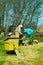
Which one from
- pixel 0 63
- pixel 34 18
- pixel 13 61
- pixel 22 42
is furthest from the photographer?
pixel 34 18

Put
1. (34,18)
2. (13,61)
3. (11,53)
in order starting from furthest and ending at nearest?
(34,18) < (11,53) < (13,61)

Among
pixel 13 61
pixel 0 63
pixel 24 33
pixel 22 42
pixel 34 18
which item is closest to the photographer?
pixel 13 61

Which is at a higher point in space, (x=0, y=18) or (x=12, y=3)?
(x=12, y=3)

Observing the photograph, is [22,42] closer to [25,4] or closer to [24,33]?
[24,33]

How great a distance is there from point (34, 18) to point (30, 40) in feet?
37.9

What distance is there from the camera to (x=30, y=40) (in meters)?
15.3

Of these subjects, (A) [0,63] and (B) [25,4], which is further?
(B) [25,4]

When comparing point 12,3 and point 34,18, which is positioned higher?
point 12,3

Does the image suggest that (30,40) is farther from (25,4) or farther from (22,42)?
(25,4)

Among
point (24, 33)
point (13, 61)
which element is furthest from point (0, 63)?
point (24, 33)

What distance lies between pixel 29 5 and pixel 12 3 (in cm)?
180

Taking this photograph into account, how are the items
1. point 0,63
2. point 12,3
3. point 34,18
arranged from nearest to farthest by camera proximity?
point 0,63, point 12,3, point 34,18

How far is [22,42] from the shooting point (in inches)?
590

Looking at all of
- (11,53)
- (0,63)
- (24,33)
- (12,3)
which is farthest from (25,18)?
(0,63)
